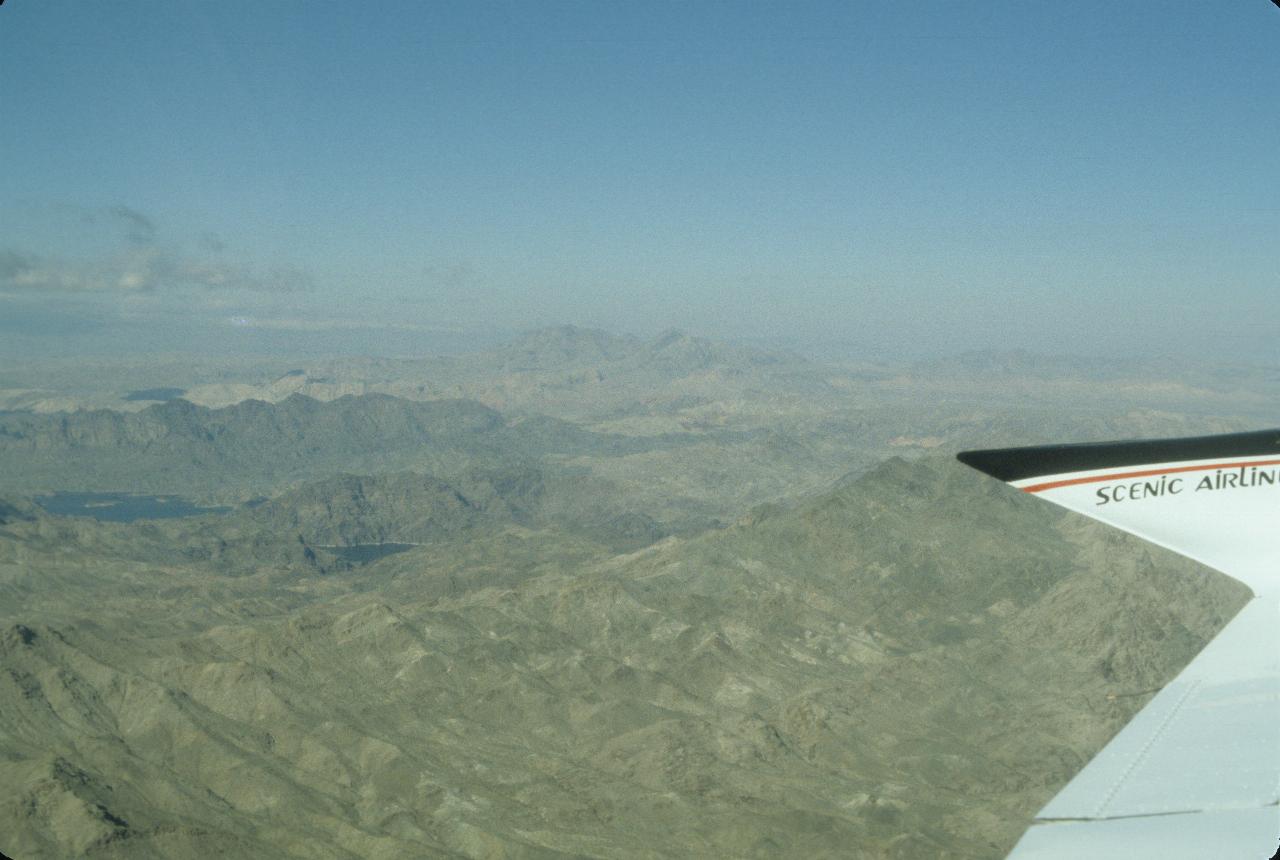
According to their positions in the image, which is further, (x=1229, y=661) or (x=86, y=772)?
(x=86, y=772)

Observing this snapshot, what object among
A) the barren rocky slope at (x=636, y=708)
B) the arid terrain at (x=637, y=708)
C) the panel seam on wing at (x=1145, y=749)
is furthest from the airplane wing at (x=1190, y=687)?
the barren rocky slope at (x=636, y=708)

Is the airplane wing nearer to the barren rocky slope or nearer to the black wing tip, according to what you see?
the black wing tip

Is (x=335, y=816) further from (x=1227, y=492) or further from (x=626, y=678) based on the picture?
→ (x=1227, y=492)

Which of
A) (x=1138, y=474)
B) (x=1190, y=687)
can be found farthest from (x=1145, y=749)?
(x=1138, y=474)

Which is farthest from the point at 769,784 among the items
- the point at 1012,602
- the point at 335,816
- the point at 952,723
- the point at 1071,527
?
the point at 1071,527

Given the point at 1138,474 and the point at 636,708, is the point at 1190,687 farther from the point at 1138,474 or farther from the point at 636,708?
the point at 636,708

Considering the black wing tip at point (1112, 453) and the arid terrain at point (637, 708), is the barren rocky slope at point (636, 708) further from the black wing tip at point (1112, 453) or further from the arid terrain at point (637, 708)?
the black wing tip at point (1112, 453)

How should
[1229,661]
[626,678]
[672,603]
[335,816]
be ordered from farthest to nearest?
[672,603] → [626,678] → [335,816] → [1229,661]
